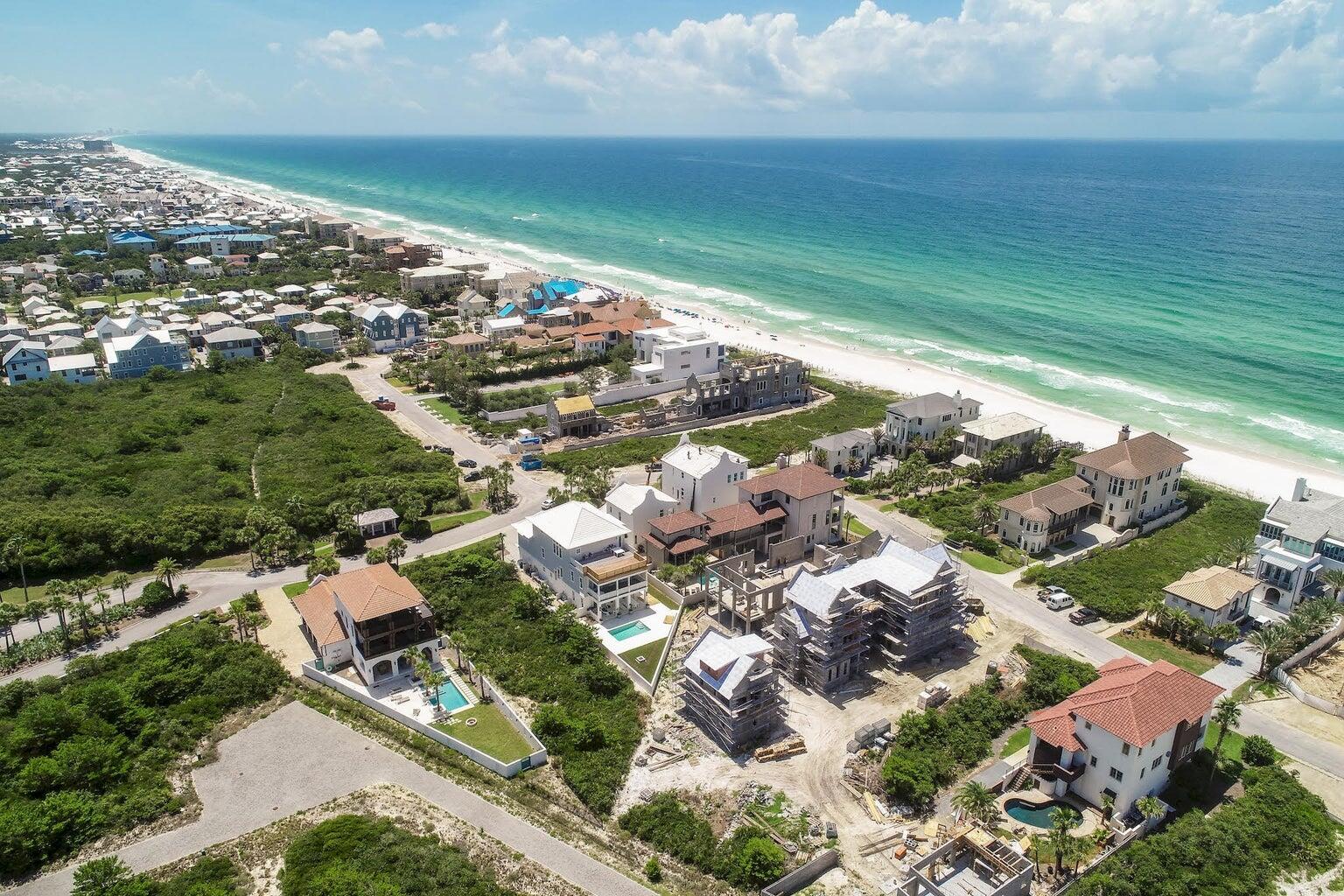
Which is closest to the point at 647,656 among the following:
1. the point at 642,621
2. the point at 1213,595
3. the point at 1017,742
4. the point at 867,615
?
the point at 642,621

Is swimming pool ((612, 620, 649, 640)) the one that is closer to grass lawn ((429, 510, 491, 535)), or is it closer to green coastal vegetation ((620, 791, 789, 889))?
green coastal vegetation ((620, 791, 789, 889))

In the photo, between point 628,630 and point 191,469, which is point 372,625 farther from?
point 191,469

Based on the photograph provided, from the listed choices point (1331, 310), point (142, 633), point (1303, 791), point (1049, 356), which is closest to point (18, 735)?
point (142, 633)

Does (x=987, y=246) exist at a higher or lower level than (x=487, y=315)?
higher

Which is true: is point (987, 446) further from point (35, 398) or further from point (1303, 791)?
point (35, 398)

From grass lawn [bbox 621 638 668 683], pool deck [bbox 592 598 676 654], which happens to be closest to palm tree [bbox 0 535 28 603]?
pool deck [bbox 592 598 676 654]

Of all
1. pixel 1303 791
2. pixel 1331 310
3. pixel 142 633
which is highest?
pixel 1331 310
